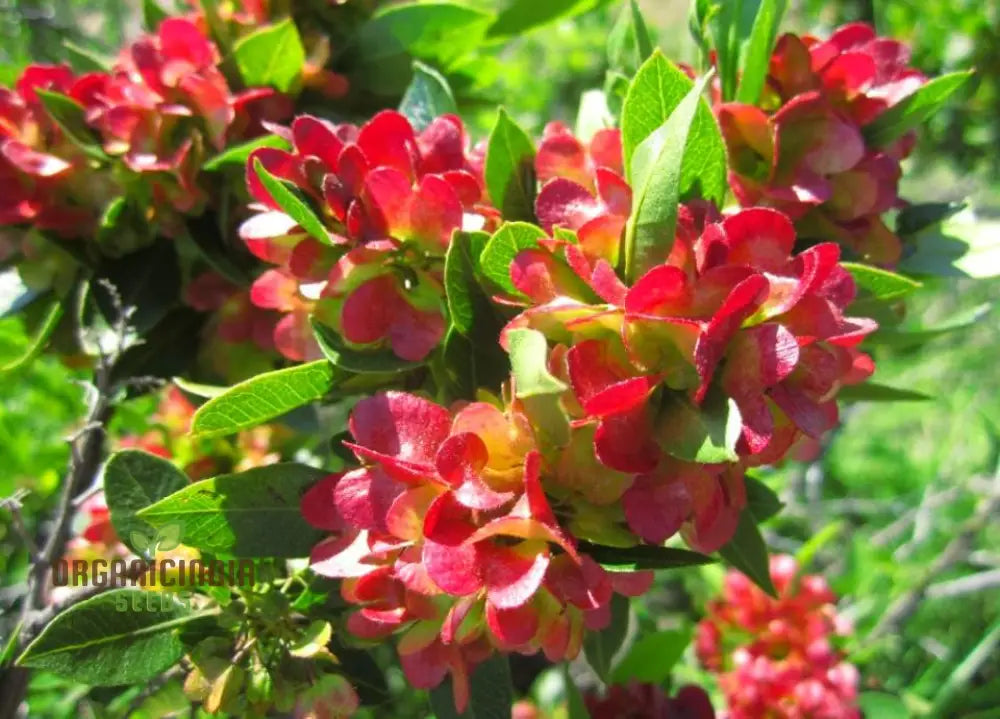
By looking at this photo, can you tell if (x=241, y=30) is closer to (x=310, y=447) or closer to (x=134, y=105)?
(x=134, y=105)

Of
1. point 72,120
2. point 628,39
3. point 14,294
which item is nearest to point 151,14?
point 72,120

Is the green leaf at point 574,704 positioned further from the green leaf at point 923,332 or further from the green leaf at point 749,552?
the green leaf at point 923,332

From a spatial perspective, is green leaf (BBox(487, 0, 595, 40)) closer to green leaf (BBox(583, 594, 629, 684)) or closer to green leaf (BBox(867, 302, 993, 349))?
green leaf (BBox(867, 302, 993, 349))

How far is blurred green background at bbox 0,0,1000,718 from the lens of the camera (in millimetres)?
1279

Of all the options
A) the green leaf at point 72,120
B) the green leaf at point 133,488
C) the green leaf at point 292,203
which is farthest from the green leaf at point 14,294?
the green leaf at point 292,203

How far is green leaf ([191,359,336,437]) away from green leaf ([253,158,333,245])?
0.29 feet

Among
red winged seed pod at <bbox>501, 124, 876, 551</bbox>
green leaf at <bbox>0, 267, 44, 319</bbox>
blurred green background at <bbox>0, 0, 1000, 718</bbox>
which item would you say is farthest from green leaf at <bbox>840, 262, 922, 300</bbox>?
green leaf at <bbox>0, 267, 44, 319</bbox>

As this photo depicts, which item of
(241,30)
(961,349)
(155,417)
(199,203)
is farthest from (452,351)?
(961,349)

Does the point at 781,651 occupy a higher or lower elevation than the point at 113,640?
lower

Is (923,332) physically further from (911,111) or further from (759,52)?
(759,52)

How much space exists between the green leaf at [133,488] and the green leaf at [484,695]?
0.24 m

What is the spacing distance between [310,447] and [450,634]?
549 mm

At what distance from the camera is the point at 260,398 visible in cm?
62

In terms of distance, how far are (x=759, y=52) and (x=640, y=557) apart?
0.40 meters
